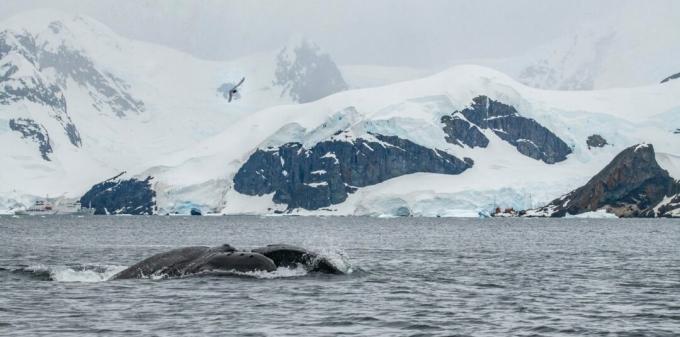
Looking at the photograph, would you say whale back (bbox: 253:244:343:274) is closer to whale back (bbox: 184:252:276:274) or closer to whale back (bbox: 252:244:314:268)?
whale back (bbox: 252:244:314:268)

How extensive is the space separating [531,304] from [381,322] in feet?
30.2

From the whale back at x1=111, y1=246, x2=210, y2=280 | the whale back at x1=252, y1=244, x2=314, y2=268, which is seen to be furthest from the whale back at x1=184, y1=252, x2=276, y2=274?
the whale back at x1=252, y1=244, x2=314, y2=268

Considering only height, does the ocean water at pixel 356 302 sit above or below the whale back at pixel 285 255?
below

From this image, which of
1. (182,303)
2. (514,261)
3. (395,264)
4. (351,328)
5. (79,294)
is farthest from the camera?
(514,261)

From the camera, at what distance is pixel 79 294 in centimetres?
4981

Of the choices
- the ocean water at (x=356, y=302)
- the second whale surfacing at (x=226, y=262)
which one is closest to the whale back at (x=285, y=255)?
the second whale surfacing at (x=226, y=262)

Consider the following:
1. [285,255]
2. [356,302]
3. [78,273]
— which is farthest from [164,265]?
[356,302]

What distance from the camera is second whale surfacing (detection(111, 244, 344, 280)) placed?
186 ft

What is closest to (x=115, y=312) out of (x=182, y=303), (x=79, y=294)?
(x=182, y=303)

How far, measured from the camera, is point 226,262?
5744cm

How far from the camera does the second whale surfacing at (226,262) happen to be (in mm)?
56781

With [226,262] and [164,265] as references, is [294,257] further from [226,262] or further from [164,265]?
→ [164,265]

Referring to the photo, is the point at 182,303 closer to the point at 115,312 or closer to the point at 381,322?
the point at 115,312

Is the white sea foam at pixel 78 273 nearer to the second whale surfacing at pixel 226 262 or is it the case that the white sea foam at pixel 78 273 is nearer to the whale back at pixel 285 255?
the second whale surfacing at pixel 226 262
